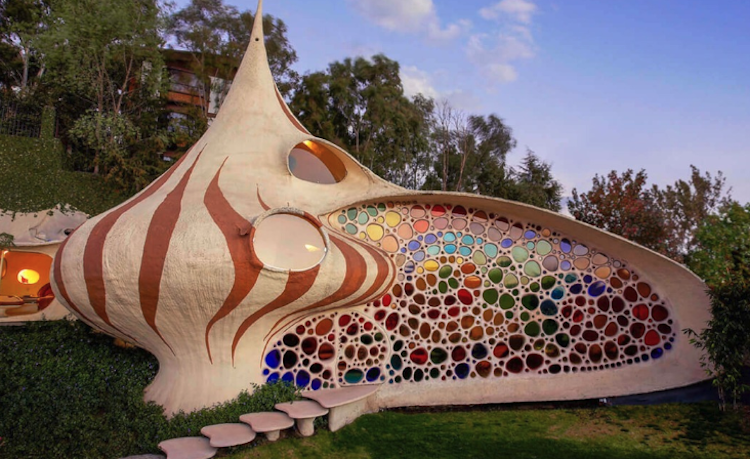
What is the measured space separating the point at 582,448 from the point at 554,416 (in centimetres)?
158

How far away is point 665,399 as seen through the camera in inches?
371

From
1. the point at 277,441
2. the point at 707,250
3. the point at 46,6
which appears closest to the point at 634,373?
the point at 707,250

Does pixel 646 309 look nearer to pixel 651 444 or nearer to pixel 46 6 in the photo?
pixel 651 444

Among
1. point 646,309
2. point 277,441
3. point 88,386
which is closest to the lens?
point 277,441

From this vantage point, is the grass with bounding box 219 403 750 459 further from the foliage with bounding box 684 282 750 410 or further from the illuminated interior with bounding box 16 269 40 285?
the illuminated interior with bounding box 16 269 40 285

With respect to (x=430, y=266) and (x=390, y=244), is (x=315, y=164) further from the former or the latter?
(x=430, y=266)

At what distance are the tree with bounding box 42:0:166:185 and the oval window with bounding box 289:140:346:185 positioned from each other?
878 cm

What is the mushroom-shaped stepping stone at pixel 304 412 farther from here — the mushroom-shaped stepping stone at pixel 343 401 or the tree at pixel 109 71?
the tree at pixel 109 71

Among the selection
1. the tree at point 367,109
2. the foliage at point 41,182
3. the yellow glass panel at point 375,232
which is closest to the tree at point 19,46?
the foliage at point 41,182

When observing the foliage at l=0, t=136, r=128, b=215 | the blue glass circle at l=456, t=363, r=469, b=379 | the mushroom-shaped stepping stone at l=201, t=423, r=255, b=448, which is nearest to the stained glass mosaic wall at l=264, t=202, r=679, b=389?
the blue glass circle at l=456, t=363, r=469, b=379

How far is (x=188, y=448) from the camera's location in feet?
21.4

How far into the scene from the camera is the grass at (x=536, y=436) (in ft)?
23.0

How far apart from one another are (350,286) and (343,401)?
1.82 metres

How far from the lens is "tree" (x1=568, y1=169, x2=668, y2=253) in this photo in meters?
15.2
